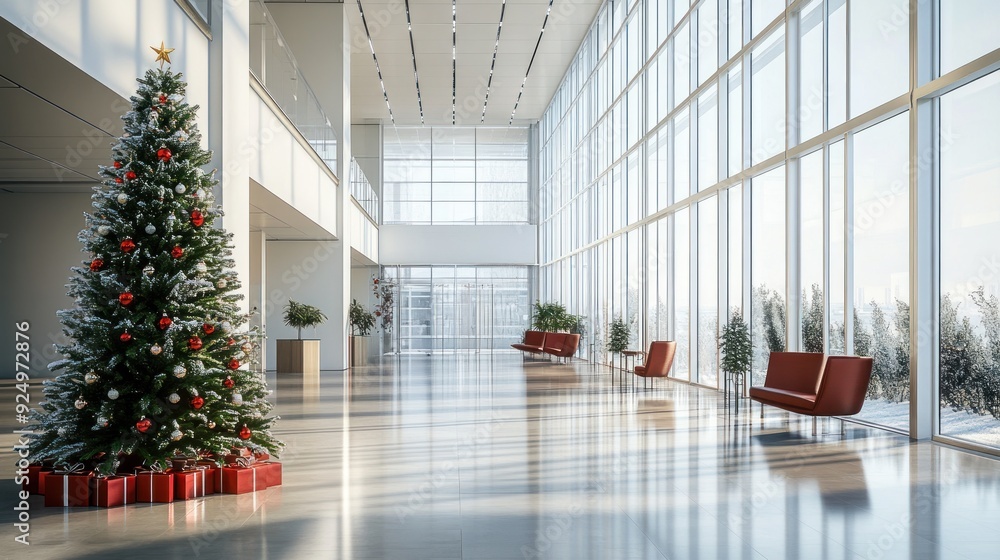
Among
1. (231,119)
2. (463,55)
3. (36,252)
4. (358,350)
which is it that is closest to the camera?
(231,119)

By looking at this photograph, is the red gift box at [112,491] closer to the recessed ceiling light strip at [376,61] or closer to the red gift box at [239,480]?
the red gift box at [239,480]

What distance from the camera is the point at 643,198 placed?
17.8m

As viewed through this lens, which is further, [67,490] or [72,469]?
[72,469]

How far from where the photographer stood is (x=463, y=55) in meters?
22.9

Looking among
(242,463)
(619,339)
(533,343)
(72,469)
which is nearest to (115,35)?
(72,469)

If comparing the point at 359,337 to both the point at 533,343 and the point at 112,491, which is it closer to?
the point at 533,343

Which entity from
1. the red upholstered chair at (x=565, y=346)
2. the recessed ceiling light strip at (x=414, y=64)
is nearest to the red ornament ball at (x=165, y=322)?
the recessed ceiling light strip at (x=414, y=64)

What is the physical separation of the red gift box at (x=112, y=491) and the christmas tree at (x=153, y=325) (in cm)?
8

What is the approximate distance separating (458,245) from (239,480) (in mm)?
25739

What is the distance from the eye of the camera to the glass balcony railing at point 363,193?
22250 mm

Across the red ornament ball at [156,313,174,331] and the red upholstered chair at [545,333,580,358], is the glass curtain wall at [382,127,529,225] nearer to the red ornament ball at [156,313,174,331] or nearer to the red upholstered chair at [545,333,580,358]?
the red upholstered chair at [545,333,580,358]

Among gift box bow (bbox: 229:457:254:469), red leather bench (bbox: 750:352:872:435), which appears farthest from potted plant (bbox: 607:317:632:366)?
gift box bow (bbox: 229:457:254:469)

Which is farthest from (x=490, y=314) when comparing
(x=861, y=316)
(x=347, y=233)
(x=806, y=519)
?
(x=806, y=519)

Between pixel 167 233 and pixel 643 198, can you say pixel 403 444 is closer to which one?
pixel 167 233
